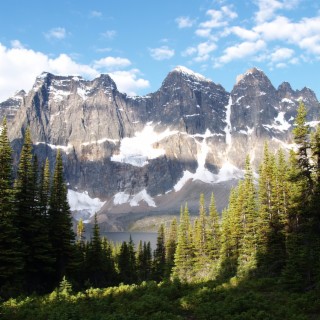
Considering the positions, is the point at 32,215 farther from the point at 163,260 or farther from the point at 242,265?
the point at 163,260

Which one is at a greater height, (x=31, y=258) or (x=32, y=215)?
(x=32, y=215)

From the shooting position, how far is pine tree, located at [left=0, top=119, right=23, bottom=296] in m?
29.6

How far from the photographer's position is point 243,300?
17.2m

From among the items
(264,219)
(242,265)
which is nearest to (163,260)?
(242,265)

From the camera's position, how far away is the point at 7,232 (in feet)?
97.0

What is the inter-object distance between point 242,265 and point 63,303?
3252cm

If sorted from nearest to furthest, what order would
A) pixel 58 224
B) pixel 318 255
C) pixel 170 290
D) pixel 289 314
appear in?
pixel 289 314 → pixel 170 290 → pixel 318 255 → pixel 58 224

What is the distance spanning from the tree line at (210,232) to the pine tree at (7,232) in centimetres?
8

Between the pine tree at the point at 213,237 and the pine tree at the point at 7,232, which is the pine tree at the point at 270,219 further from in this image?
the pine tree at the point at 7,232

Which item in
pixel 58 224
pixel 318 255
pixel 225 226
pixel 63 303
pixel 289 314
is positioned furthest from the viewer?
pixel 225 226

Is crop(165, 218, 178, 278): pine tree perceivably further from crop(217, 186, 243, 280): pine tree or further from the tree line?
crop(217, 186, 243, 280): pine tree

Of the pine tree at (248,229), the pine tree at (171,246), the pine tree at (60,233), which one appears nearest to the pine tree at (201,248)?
the pine tree at (171,246)

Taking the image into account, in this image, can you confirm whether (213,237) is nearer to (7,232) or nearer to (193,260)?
(193,260)

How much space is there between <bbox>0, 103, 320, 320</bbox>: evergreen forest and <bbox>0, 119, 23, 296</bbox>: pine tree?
0.08 metres
